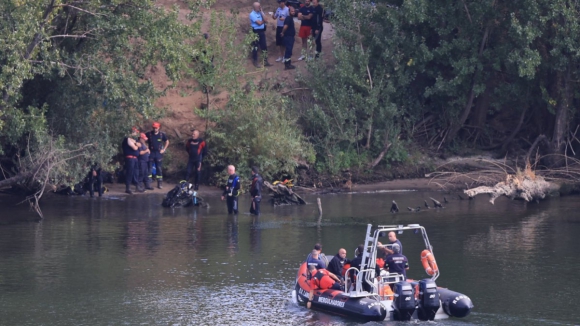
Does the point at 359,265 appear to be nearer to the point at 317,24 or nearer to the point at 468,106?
the point at 468,106

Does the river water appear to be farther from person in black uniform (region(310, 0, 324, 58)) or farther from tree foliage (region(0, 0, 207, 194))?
person in black uniform (region(310, 0, 324, 58))

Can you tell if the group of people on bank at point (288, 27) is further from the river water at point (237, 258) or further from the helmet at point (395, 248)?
the helmet at point (395, 248)

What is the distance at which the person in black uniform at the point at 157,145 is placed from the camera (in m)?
30.8

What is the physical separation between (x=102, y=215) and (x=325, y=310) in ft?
38.1

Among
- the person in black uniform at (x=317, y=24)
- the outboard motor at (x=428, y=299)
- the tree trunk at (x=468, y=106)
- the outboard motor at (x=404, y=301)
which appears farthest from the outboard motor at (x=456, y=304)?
the person in black uniform at (x=317, y=24)

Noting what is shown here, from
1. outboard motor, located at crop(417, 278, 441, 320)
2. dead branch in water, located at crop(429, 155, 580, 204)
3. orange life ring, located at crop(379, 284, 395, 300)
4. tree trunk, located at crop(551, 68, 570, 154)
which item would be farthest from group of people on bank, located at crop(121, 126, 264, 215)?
outboard motor, located at crop(417, 278, 441, 320)

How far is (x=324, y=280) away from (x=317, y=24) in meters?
19.9

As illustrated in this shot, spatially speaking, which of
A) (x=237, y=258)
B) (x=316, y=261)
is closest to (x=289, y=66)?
(x=237, y=258)

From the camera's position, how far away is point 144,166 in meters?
30.6

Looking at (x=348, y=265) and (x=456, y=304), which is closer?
(x=456, y=304)

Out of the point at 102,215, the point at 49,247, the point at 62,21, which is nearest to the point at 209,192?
the point at 102,215

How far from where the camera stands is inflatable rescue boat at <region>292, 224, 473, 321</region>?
15750mm

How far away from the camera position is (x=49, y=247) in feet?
72.2

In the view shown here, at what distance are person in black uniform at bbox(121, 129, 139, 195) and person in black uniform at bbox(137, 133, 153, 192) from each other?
0.17 m
